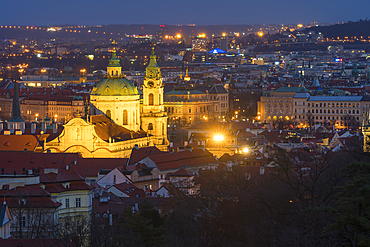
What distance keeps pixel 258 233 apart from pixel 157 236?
4.21 meters

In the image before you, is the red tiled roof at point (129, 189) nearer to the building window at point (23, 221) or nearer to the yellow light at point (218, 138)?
the building window at point (23, 221)

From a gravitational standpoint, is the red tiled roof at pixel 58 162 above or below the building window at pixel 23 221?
above

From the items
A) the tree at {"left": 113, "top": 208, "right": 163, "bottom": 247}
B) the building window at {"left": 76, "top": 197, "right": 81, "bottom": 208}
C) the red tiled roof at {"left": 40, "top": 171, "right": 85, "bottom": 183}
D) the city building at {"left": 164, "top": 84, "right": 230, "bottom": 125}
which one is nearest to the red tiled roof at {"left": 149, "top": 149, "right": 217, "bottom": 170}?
the red tiled roof at {"left": 40, "top": 171, "right": 85, "bottom": 183}

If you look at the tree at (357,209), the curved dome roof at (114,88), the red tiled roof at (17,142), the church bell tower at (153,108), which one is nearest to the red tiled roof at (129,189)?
the red tiled roof at (17,142)

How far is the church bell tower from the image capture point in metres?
76.3

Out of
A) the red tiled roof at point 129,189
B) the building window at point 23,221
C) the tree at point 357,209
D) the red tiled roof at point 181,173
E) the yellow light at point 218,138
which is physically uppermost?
the tree at point 357,209

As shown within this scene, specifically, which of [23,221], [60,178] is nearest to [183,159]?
[60,178]

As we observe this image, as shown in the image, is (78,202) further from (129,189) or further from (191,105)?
(191,105)

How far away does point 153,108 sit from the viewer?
251 ft

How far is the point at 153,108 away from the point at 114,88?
4.85m

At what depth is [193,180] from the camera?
53.6 m

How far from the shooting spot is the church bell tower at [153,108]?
7631 centimetres

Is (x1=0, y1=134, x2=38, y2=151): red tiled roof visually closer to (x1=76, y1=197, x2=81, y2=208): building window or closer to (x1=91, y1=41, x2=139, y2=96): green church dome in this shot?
(x1=91, y1=41, x2=139, y2=96): green church dome

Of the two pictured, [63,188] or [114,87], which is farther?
[114,87]
